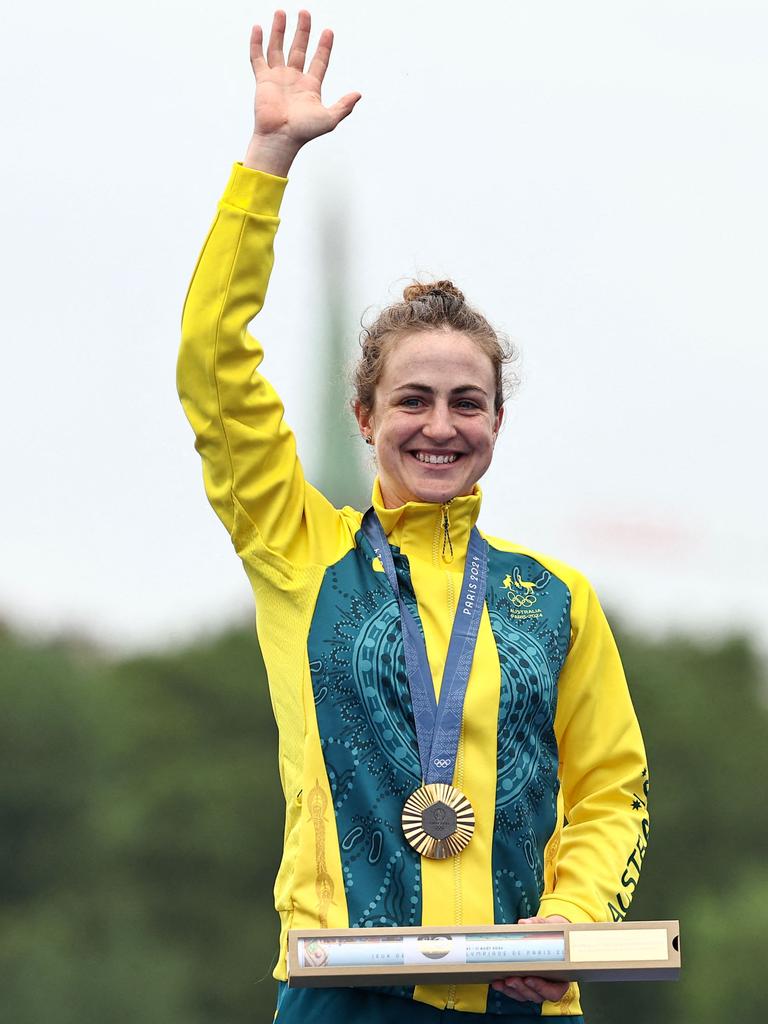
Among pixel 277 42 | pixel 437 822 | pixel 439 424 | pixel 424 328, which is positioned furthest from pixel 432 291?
pixel 437 822

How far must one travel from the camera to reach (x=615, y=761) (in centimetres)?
425


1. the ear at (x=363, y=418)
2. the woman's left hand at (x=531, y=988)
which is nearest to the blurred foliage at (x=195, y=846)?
the ear at (x=363, y=418)

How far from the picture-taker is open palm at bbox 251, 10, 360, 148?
13.3 feet

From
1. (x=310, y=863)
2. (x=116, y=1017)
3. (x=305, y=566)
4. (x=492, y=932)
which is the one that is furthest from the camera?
(x=116, y=1017)

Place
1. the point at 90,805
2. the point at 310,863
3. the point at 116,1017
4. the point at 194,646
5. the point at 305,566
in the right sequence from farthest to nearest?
the point at 194,646, the point at 90,805, the point at 116,1017, the point at 305,566, the point at 310,863

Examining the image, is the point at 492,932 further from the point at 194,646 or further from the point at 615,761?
the point at 194,646

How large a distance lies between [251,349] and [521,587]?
805 mm

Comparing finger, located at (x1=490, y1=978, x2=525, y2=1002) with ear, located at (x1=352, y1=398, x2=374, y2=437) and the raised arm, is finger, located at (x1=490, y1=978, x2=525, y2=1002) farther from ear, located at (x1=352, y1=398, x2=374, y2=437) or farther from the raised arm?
ear, located at (x1=352, y1=398, x2=374, y2=437)

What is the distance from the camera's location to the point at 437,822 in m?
3.80

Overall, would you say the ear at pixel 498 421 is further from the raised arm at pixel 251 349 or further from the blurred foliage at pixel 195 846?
the blurred foliage at pixel 195 846

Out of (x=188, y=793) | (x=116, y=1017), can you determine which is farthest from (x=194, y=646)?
(x=116, y=1017)

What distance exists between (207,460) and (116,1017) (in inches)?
1499

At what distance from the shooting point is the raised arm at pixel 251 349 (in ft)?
13.0

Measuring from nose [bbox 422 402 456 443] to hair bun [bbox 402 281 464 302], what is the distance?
0.37 m
